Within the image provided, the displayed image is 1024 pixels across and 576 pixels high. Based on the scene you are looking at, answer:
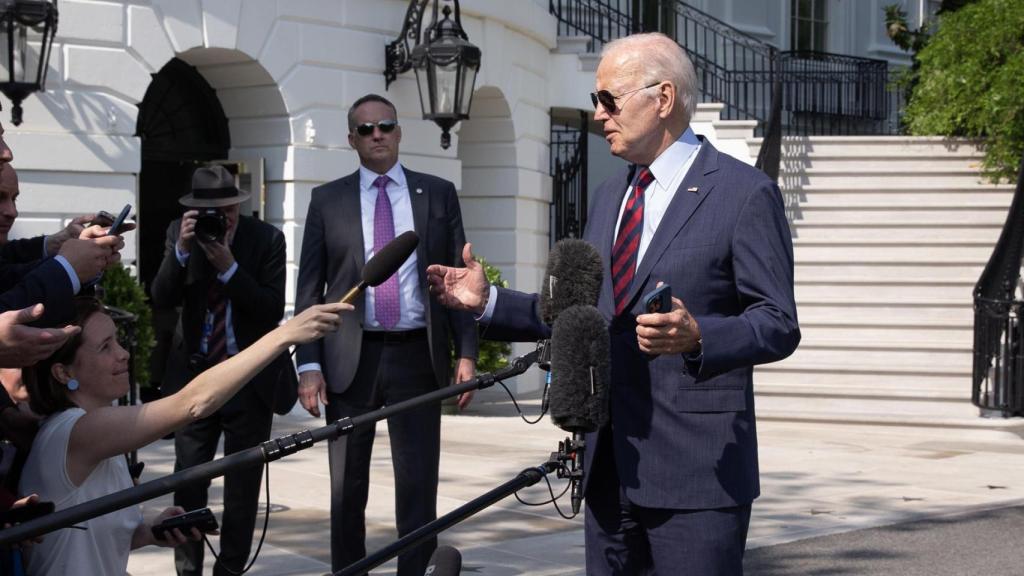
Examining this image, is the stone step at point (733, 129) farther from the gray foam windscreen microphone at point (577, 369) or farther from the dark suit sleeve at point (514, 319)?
the gray foam windscreen microphone at point (577, 369)

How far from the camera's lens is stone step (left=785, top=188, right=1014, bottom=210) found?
16562mm

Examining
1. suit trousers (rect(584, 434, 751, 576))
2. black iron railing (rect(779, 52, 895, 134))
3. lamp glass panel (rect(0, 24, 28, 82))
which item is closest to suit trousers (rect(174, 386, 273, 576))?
suit trousers (rect(584, 434, 751, 576))

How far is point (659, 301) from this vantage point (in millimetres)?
3334

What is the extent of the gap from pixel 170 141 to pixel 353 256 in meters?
8.67

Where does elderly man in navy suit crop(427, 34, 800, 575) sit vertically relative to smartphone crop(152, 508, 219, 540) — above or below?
above

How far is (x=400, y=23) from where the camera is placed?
590 inches

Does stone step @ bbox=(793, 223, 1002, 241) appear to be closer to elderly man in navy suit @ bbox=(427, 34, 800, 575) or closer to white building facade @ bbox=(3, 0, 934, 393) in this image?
white building facade @ bbox=(3, 0, 934, 393)

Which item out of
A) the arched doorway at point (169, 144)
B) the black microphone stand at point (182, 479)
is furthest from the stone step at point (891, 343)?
the black microphone stand at point (182, 479)

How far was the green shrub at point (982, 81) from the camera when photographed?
16.3m

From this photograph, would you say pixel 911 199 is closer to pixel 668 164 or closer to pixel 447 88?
pixel 447 88

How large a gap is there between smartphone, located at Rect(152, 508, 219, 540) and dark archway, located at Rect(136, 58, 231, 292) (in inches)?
414

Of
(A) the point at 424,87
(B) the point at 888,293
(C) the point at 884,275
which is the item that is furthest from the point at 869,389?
(A) the point at 424,87

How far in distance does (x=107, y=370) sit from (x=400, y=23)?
1118cm

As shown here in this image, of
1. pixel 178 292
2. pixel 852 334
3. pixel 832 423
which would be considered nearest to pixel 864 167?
pixel 852 334
